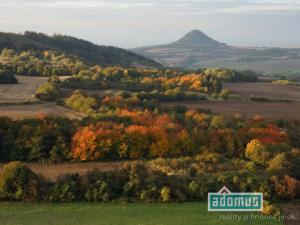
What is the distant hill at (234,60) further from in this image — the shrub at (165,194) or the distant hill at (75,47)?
the shrub at (165,194)

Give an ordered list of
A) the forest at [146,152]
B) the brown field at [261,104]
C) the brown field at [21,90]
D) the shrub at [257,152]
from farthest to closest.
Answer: the brown field at [261,104]
the brown field at [21,90]
the shrub at [257,152]
the forest at [146,152]

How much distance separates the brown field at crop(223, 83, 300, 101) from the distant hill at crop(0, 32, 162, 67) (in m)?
27.0

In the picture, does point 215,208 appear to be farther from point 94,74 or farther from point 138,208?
point 94,74

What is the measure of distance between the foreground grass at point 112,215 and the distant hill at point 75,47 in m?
65.4

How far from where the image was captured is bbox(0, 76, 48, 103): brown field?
45688 millimetres

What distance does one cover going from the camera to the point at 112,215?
21828 millimetres

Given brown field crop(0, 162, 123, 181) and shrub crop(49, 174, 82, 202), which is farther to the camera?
brown field crop(0, 162, 123, 181)

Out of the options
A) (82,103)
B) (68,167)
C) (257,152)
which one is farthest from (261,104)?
(68,167)

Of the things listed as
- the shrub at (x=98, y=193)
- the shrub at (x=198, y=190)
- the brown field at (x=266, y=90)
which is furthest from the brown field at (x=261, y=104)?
the shrub at (x=98, y=193)

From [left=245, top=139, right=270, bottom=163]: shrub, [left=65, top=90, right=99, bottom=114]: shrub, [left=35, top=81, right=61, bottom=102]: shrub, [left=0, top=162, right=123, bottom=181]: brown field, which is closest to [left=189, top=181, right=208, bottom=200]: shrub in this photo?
[left=0, top=162, right=123, bottom=181]: brown field

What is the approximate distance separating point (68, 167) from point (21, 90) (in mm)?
23912

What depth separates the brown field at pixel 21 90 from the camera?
150 ft

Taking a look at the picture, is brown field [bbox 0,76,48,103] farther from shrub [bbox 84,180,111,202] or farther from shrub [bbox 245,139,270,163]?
shrub [bbox 84,180,111,202]

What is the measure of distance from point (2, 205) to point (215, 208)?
9.20 meters
